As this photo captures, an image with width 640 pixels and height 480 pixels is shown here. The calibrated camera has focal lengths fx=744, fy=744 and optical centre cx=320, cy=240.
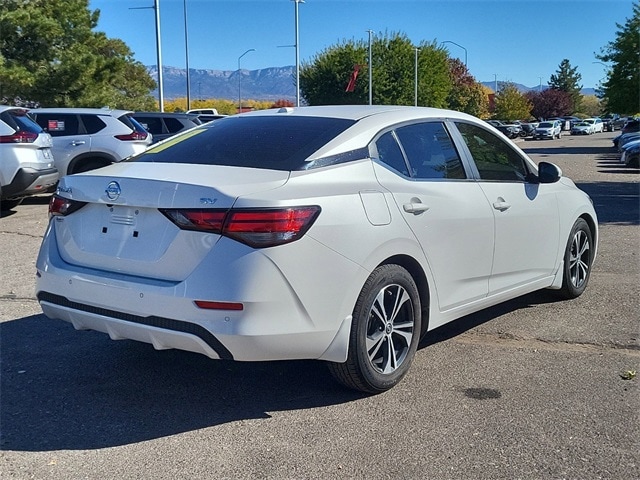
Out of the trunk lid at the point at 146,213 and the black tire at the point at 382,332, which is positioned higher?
the trunk lid at the point at 146,213

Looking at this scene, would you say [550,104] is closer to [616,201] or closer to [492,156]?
[616,201]

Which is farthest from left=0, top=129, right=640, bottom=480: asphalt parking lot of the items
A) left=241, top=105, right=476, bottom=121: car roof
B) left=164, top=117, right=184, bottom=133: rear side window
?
left=164, top=117, right=184, bottom=133: rear side window

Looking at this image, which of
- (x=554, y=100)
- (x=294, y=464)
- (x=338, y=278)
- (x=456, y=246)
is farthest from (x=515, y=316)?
(x=554, y=100)

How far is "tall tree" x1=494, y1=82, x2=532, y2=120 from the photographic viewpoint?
91.6m

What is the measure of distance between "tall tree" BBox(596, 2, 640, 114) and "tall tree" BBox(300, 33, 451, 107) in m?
18.9

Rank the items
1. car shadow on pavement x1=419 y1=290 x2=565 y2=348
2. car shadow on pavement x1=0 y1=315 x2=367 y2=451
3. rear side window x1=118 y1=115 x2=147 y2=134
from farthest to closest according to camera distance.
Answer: rear side window x1=118 y1=115 x2=147 y2=134 < car shadow on pavement x1=419 y1=290 x2=565 y2=348 < car shadow on pavement x1=0 y1=315 x2=367 y2=451

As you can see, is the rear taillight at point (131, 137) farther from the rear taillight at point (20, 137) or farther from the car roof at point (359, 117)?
the car roof at point (359, 117)

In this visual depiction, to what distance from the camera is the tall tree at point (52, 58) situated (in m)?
26.6

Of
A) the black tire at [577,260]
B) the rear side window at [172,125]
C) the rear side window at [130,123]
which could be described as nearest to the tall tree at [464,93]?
the rear side window at [172,125]

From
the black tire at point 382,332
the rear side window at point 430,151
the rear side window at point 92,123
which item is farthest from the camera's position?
the rear side window at point 92,123

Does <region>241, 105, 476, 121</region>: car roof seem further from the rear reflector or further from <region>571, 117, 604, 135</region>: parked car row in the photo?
<region>571, 117, 604, 135</region>: parked car row

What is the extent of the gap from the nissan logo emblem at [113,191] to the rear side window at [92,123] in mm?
10323

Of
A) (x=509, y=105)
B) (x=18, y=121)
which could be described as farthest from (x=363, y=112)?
(x=509, y=105)

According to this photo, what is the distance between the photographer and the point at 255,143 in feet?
14.9
